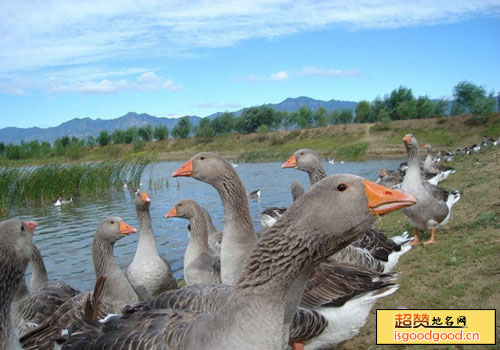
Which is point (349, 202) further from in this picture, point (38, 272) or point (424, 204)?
point (424, 204)

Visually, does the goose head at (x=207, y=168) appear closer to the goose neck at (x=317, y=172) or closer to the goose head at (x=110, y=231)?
the goose head at (x=110, y=231)

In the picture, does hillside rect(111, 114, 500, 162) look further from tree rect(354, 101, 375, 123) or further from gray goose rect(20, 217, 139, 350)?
gray goose rect(20, 217, 139, 350)

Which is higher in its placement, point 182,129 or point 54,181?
point 182,129

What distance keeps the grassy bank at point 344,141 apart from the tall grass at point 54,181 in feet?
27.8

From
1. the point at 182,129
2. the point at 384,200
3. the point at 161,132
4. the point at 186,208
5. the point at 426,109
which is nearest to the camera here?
the point at 384,200

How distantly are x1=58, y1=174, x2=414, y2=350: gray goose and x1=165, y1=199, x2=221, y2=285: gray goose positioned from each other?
4.17 m

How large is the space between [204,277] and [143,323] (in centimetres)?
371

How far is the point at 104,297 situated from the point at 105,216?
12.4m

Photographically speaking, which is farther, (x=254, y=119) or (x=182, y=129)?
(x=182, y=129)

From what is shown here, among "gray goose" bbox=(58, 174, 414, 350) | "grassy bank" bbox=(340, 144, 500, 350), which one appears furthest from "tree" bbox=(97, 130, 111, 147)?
"gray goose" bbox=(58, 174, 414, 350)

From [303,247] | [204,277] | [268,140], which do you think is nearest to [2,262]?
[303,247]

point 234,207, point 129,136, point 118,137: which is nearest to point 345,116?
point 129,136

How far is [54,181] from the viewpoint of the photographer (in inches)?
905

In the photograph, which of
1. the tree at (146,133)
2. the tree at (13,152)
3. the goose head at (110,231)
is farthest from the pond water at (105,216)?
the tree at (146,133)
